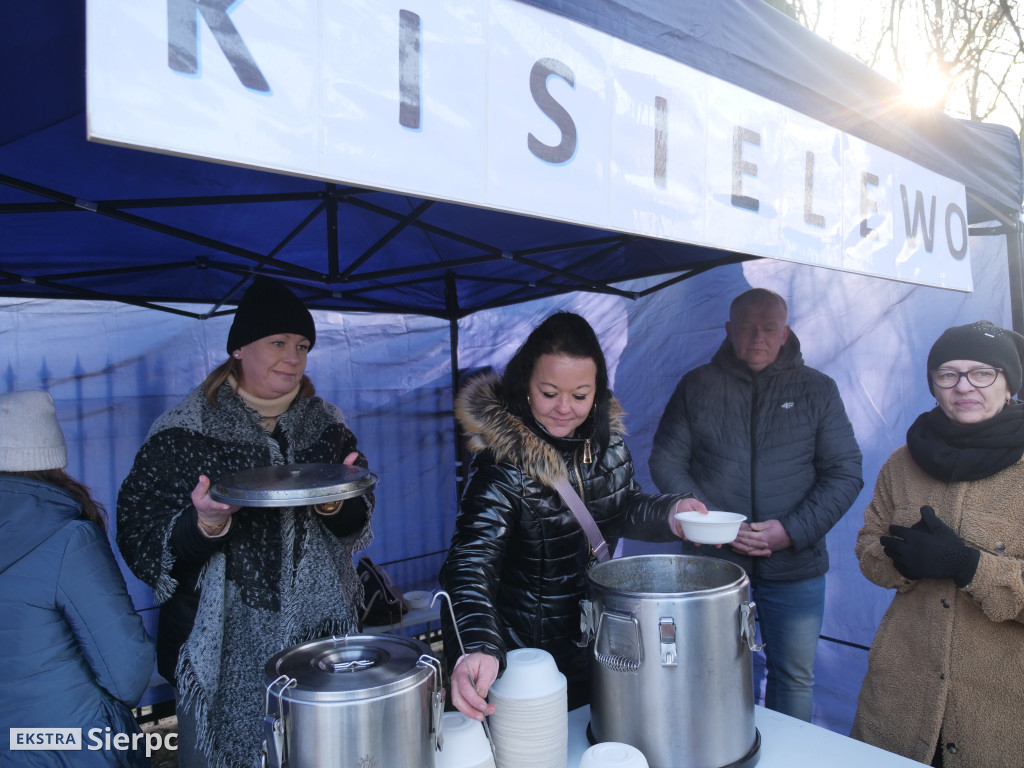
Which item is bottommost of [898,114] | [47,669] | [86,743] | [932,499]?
[86,743]

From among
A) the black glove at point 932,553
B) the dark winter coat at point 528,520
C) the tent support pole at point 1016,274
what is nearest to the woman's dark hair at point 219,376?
the dark winter coat at point 528,520

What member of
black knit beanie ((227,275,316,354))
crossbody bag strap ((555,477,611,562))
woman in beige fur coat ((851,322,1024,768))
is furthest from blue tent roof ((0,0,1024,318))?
crossbody bag strap ((555,477,611,562))

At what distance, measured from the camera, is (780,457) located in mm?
2883

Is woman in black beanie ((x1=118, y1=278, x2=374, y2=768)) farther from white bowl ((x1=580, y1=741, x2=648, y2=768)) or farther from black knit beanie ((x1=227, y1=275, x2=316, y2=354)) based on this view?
white bowl ((x1=580, y1=741, x2=648, y2=768))

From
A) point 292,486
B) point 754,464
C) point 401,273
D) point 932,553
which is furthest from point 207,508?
point 754,464

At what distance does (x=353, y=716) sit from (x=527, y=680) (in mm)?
372

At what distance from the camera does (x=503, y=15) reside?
1211 millimetres

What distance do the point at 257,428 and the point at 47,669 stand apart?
79 centimetres

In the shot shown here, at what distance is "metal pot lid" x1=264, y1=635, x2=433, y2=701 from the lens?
0.95 metres

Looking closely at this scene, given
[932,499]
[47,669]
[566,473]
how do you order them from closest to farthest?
[47,669]
[566,473]
[932,499]

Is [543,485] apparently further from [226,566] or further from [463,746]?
[226,566]

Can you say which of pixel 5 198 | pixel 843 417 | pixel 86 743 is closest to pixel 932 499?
pixel 843 417

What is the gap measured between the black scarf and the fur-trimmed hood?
106 centimetres

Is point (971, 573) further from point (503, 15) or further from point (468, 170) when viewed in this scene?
point (503, 15)
